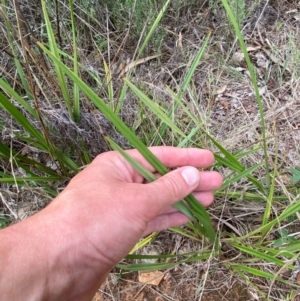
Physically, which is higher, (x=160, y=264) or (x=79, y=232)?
(x=79, y=232)

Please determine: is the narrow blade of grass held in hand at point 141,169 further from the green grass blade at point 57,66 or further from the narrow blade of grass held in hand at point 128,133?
the green grass blade at point 57,66

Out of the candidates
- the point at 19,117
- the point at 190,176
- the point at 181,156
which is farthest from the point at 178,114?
the point at 19,117

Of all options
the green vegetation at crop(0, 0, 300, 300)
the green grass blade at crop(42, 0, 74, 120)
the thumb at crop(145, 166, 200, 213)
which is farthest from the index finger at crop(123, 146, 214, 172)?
the green grass blade at crop(42, 0, 74, 120)

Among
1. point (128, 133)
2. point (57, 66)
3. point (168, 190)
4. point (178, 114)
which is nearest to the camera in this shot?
point (128, 133)

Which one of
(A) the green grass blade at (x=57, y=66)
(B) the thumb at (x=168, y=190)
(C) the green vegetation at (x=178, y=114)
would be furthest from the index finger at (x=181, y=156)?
(A) the green grass blade at (x=57, y=66)

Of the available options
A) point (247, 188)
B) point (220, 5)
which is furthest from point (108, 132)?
point (220, 5)

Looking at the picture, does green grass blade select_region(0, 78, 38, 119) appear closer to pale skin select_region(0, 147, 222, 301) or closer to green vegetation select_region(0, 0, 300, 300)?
green vegetation select_region(0, 0, 300, 300)

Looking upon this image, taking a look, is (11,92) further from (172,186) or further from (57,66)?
(172,186)
